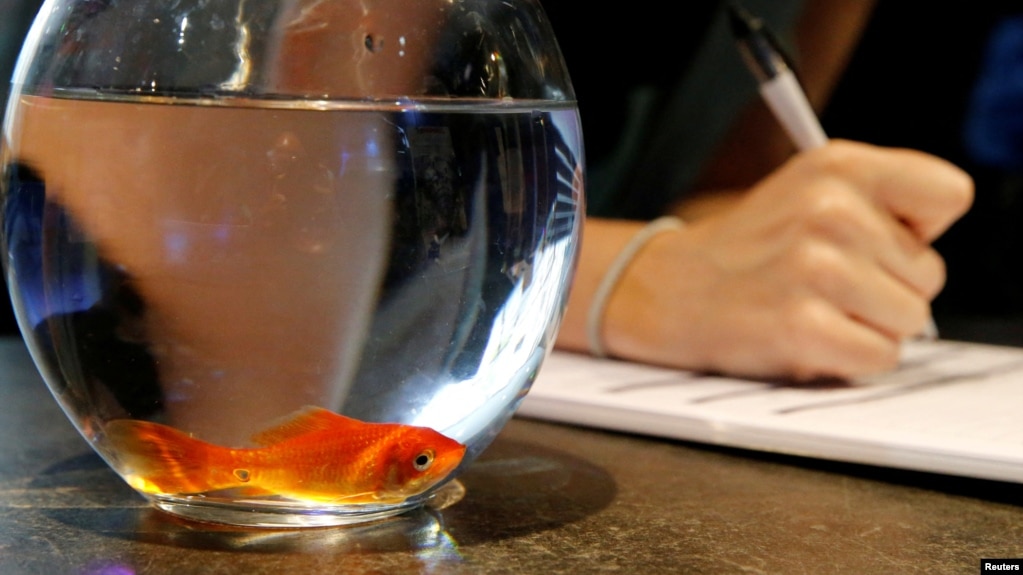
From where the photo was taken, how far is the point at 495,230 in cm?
44

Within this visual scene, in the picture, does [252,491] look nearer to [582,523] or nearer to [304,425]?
[304,425]

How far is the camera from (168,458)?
1.44ft

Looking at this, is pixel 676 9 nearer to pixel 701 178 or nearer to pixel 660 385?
pixel 701 178

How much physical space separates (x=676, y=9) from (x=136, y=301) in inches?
55.4

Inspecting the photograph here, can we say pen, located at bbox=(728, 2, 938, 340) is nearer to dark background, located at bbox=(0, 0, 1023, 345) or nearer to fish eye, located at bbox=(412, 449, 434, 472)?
fish eye, located at bbox=(412, 449, 434, 472)

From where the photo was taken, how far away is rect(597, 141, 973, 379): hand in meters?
0.78

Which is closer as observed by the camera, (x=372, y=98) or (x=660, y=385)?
(x=372, y=98)

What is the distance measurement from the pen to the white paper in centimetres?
18

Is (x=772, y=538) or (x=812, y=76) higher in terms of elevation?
(x=812, y=76)

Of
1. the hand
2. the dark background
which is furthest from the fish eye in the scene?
the dark background

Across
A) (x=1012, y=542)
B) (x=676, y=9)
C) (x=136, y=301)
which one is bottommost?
(x=1012, y=542)

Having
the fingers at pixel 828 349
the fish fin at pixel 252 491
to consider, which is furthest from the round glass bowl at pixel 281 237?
the fingers at pixel 828 349

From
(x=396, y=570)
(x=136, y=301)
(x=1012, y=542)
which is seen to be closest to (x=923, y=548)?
(x=1012, y=542)

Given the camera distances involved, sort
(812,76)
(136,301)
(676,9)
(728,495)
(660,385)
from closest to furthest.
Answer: (136,301)
(728,495)
(660,385)
(812,76)
(676,9)
